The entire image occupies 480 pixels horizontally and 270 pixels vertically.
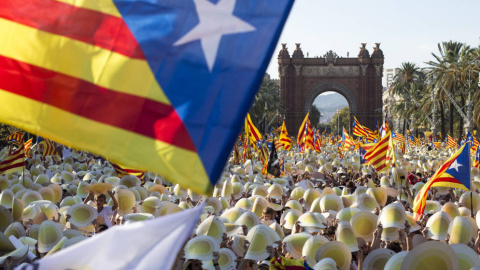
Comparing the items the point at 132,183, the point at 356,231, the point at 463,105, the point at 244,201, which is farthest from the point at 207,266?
the point at 463,105

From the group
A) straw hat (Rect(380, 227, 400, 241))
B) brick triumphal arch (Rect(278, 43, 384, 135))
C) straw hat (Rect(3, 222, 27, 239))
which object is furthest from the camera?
brick triumphal arch (Rect(278, 43, 384, 135))

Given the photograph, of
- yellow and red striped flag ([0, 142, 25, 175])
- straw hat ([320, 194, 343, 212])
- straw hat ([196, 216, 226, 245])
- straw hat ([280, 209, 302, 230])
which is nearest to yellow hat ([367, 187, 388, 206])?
straw hat ([320, 194, 343, 212])

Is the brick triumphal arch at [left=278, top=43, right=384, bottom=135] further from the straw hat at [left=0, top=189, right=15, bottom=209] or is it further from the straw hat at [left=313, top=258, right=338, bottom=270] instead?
the straw hat at [left=313, top=258, right=338, bottom=270]

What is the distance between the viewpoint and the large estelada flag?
3.68 m

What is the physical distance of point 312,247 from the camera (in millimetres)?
7199

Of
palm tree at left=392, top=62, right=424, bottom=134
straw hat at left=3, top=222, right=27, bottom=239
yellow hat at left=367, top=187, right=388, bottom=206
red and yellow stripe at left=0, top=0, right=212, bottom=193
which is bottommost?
straw hat at left=3, top=222, right=27, bottom=239

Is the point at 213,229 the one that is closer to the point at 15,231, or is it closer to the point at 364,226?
the point at 364,226

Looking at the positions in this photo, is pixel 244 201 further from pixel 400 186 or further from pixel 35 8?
pixel 35 8

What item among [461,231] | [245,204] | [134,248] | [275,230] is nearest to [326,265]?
[275,230]

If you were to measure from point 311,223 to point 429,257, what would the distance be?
335cm

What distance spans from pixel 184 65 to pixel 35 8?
1051mm

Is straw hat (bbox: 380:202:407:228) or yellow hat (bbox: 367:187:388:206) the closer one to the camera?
straw hat (bbox: 380:202:407:228)

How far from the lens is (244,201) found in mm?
11133

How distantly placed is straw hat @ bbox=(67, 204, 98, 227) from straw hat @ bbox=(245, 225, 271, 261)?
2.73m
